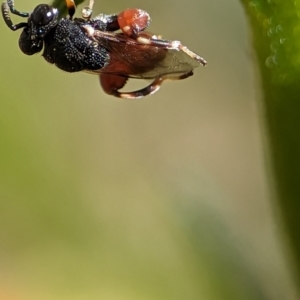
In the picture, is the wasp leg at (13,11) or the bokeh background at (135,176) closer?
the wasp leg at (13,11)

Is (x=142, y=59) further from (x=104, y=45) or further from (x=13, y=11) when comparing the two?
(x=13, y=11)

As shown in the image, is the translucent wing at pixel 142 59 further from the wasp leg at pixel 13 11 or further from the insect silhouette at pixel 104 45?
the wasp leg at pixel 13 11

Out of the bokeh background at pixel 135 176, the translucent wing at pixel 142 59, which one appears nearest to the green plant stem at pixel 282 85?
the translucent wing at pixel 142 59

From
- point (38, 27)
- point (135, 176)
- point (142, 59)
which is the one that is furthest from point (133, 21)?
point (135, 176)

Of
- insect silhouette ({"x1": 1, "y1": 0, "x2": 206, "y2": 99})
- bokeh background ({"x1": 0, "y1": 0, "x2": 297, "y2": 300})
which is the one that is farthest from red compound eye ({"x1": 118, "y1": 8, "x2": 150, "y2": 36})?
bokeh background ({"x1": 0, "y1": 0, "x2": 297, "y2": 300})

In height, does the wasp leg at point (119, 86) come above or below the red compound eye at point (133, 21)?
below

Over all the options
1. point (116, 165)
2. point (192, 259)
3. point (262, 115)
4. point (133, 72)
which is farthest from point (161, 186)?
point (262, 115)
